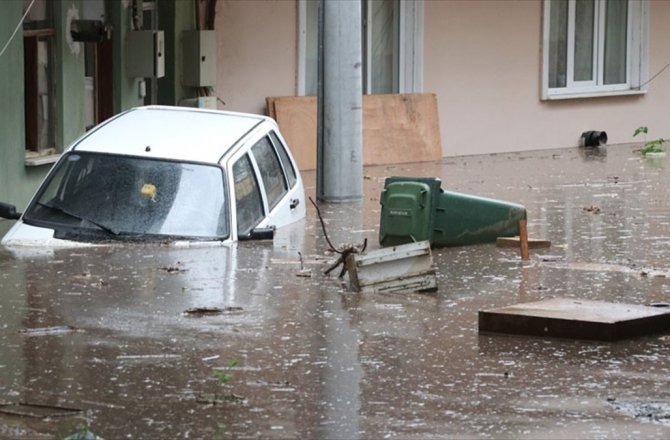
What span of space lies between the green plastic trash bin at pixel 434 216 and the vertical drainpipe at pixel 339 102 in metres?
4.27

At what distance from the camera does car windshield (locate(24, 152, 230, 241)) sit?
1191 cm

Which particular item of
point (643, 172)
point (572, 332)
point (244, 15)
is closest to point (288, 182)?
point (572, 332)

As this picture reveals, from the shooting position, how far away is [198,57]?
19.1 m

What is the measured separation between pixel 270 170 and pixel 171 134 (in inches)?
39.7

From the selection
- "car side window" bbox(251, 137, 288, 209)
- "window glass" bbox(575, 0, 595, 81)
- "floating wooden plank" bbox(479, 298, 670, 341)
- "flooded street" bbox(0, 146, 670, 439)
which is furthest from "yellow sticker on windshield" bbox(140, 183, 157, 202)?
"window glass" bbox(575, 0, 595, 81)

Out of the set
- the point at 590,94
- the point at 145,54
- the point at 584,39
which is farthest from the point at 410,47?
the point at 145,54

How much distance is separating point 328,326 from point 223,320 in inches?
25.4

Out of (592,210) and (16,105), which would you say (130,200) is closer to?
(16,105)

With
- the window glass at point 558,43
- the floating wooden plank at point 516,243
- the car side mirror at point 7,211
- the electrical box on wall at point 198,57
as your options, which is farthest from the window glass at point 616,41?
the car side mirror at point 7,211

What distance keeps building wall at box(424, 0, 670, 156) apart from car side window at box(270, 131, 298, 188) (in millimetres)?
9319

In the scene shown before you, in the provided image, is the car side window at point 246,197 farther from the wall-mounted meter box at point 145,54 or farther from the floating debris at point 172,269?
the wall-mounted meter box at point 145,54

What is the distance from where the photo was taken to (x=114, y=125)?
12961 millimetres

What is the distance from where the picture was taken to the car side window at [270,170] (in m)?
13.0

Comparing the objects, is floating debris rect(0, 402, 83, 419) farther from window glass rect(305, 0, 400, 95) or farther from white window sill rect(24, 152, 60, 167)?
window glass rect(305, 0, 400, 95)
